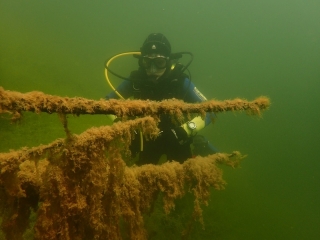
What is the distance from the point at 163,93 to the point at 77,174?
297 centimetres

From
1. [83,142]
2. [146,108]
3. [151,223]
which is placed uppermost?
[146,108]

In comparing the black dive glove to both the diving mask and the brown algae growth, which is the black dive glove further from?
the brown algae growth

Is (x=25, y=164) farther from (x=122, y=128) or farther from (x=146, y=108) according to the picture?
(x=146, y=108)

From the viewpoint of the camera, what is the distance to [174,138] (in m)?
4.36

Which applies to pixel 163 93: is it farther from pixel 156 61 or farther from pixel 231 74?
pixel 231 74

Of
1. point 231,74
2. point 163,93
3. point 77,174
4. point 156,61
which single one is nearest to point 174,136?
point 163,93

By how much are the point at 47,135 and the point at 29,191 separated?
3997 mm

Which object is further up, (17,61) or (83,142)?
(17,61)

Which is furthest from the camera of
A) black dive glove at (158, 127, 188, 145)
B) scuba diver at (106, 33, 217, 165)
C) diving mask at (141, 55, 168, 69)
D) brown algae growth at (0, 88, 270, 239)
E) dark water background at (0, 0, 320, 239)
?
dark water background at (0, 0, 320, 239)

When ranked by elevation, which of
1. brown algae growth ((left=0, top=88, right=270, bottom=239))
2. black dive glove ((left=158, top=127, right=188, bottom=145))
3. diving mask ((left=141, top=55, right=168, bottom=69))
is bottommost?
brown algae growth ((left=0, top=88, right=270, bottom=239))

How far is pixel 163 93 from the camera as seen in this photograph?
181 inches

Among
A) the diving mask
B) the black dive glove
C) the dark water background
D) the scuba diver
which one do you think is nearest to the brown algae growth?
the dark water background

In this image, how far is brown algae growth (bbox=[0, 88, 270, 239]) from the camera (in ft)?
5.42

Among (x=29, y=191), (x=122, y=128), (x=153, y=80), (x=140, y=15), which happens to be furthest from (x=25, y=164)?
(x=140, y=15)
